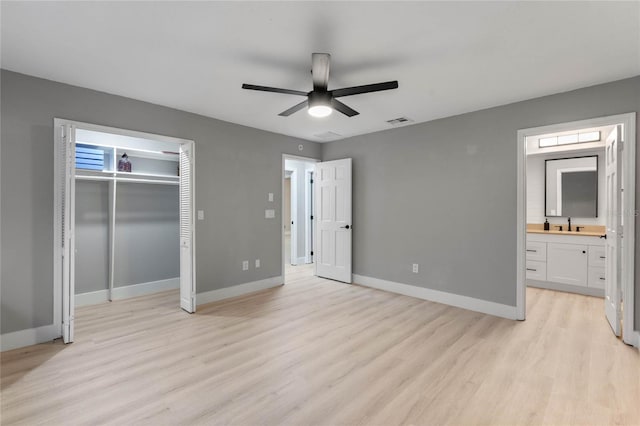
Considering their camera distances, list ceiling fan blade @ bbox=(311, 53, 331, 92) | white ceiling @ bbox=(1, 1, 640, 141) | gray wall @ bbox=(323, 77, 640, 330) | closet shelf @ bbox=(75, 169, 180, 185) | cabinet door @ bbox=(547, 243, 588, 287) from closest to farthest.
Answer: white ceiling @ bbox=(1, 1, 640, 141)
ceiling fan blade @ bbox=(311, 53, 331, 92)
gray wall @ bbox=(323, 77, 640, 330)
closet shelf @ bbox=(75, 169, 180, 185)
cabinet door @ bbox=(547, 243, 588, 287)

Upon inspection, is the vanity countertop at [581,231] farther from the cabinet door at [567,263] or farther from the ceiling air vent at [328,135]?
the ceiling air vent at [328,135]

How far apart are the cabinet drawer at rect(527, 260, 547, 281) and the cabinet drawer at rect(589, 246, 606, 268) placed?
575mm

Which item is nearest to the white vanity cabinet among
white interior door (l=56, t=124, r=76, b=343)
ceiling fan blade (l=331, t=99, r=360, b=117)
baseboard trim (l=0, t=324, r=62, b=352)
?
ceiling fan blade (l=331, t=99, r=360, b=117)

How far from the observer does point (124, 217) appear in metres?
4.43

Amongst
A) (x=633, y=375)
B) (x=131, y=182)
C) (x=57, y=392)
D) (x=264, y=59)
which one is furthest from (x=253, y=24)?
(x=633, y=375)

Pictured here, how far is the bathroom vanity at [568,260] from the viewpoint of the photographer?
4.40 meters

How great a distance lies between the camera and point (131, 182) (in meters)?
4.46

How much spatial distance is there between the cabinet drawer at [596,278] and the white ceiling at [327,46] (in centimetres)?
285

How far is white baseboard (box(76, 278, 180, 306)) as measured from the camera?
4070 mm

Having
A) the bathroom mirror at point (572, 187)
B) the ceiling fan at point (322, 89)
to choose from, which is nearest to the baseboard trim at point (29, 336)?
the ceiling fan at point (322, 89)

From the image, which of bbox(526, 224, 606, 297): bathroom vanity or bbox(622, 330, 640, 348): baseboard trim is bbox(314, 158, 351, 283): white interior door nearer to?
bbox(526, 224, 606, 297): bathroom vanity

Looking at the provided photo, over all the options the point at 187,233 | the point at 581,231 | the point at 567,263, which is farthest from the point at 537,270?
the point at 187,233

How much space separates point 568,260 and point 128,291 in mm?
6626

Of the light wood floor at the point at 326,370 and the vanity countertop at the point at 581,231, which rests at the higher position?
the vanity countertop at the point at 581,231
